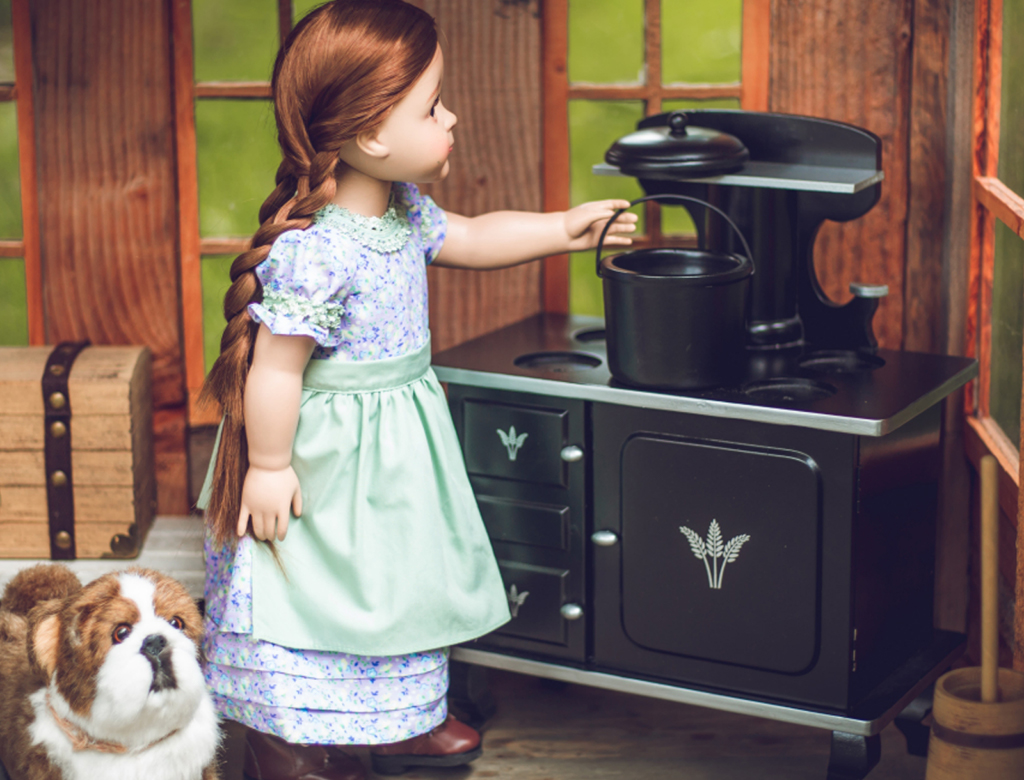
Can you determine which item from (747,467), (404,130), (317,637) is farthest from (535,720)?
(404,130)

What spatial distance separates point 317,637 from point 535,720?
60 cm

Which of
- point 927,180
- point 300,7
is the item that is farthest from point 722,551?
point 300,7

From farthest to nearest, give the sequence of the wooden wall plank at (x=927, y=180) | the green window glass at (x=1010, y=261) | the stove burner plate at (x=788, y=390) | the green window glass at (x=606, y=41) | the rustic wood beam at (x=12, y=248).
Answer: the rustic wood beam at (x=12, y=248) < the green window glass at (x=606, y=41) < the wooden wall plank at (x=927, y=180) < the green window glass at (x=1010, y=261) < the stove burner plate at (x=788, y=390)

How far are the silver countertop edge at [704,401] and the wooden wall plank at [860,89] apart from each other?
1.26ft

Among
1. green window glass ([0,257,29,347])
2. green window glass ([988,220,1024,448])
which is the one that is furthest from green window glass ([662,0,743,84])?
green window glass ([0,257,29,347])

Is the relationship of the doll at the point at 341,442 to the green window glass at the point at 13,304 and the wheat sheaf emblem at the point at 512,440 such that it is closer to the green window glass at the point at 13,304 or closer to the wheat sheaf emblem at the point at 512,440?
the wheat sheaf emblem at the point at 512,440

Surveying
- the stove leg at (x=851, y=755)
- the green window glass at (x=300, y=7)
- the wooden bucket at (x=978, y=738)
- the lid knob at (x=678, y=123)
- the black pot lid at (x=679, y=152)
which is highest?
the green window glass at (x=300, y=7)

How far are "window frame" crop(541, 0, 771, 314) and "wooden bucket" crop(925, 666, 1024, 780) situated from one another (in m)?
1.21

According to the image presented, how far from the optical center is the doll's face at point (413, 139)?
217 cm

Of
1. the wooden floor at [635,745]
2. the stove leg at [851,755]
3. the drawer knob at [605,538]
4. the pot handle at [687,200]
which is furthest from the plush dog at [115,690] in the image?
the stove leg at [851,755]

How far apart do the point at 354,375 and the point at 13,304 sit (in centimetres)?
102

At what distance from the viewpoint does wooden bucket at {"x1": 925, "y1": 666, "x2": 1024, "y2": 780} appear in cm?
192

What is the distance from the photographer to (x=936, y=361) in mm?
2436

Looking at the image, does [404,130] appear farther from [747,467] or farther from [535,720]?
[535,720]
